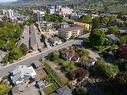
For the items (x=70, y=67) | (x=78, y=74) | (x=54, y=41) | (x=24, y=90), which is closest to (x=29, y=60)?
(x=70, y=67)

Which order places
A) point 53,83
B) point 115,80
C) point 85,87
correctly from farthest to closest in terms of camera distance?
point 53,83 < point 85,87 < point 115,80

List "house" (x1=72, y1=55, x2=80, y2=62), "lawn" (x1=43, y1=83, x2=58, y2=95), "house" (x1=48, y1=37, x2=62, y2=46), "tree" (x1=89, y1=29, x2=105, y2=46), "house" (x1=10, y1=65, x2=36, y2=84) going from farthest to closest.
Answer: "house" (x1=48, y1=37, x2=62, y2=46) → "tree" (x1=89, y1=29, x2=105, y2=46) → "house" (x1=72, y1=55, x2=80, y2=62) → "house" (x1=10, y1=65, x2=36, y2=84) → "lawn" (x1=43, y1=83, x2=58, y2=95)

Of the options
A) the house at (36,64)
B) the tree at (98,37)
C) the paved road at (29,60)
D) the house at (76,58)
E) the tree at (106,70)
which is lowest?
the paved road at (29,60)

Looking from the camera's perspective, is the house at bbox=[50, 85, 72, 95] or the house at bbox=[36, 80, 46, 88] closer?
the house at bbox=[50, 85, 72, 95]

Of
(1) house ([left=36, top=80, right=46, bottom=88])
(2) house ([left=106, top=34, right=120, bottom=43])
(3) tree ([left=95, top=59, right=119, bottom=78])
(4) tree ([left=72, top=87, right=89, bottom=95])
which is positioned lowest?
(1) house ([left=36, top=80, right=46, bottom=88])

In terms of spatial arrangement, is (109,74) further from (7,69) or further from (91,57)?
(7,69)

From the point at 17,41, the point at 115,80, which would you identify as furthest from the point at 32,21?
the point at 115,80

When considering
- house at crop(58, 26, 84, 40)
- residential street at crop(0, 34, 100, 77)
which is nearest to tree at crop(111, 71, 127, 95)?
residential street at crop(0, 34, 100, 77)

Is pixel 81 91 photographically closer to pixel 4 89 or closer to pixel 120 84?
pixel 120 84

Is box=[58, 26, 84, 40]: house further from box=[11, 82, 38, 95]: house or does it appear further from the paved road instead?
box=[11, 82, 38, 95]: house

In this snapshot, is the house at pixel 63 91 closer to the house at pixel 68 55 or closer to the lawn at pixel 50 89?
the lawn at pixel 50 89

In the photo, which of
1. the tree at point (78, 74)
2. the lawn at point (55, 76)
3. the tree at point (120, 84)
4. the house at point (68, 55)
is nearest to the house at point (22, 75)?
the lawn at point (55, 76)
